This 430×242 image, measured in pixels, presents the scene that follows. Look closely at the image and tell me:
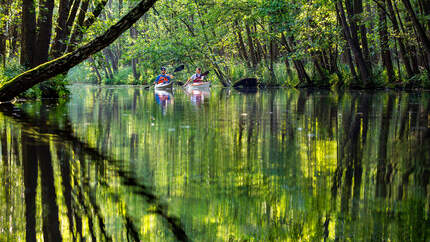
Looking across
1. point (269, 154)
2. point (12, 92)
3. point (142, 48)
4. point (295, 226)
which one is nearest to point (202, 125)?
point (269, 154)

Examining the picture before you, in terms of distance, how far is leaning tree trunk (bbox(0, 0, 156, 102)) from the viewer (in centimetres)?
882

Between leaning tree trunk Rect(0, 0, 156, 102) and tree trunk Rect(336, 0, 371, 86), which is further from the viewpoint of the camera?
tree trunk Rect(336, 0, 371, 86)

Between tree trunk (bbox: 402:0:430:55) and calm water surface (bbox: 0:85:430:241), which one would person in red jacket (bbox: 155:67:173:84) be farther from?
calm water surface (bbox: 0:85:430:241)

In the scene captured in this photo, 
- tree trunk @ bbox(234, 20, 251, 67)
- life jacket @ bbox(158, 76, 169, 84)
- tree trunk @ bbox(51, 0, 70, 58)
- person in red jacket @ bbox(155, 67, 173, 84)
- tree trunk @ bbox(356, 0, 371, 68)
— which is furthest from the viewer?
tree trunk @ bbox(234, 20, 251, 67)

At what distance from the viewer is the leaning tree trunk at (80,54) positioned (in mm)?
8820

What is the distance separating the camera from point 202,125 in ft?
24.6

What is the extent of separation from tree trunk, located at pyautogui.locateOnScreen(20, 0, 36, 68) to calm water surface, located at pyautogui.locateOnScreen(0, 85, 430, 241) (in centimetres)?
948

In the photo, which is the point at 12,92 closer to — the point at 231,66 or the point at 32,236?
the point at 32,236

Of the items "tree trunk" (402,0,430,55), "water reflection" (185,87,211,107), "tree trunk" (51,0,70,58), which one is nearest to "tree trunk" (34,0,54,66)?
"tree trunk" (51,0,70,58)

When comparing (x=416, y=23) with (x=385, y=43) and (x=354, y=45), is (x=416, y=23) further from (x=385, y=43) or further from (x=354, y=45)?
(x=354, y=45)

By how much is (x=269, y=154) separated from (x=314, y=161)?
1.86 ft

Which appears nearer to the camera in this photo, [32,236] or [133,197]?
[32,236]

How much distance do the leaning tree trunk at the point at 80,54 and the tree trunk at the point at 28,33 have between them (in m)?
3.58

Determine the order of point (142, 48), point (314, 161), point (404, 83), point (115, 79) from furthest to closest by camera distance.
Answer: point (115, 79) < point (142, 48) < point (404, 83) < point (314, 161)
